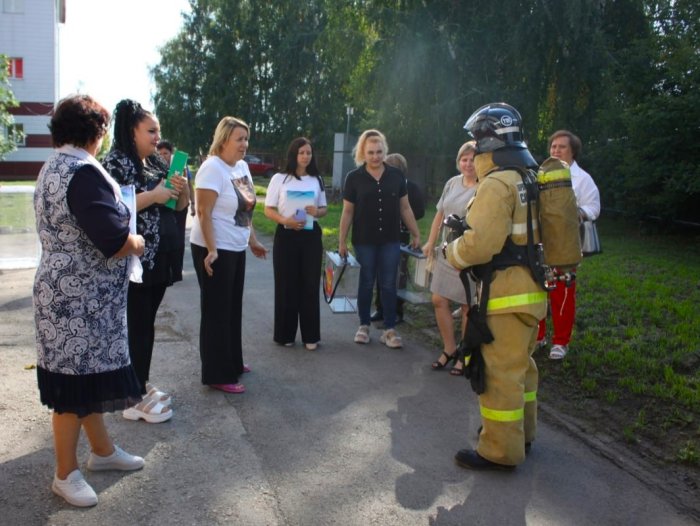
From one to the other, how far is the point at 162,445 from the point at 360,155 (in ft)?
11.0

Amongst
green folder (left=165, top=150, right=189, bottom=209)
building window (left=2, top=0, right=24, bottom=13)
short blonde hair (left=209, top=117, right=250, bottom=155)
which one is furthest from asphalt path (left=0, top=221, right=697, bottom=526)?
building window (left=2, top=0, right=24, bottom=13)

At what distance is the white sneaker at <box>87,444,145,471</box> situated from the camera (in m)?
3.90

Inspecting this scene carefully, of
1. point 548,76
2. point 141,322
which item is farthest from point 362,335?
point 548,76

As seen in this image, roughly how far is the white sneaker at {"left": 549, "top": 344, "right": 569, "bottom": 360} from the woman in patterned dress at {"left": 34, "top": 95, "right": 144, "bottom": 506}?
3.90 m

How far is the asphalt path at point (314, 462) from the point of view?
3.57m

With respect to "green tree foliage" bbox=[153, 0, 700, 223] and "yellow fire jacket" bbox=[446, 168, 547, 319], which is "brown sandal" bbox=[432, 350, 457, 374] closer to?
"yellow fire jacket" bbox=[446, 168, 547, 319]

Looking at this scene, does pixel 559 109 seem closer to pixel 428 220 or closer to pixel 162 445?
pixel 428 220

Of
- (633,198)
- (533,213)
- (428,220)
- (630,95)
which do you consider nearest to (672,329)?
(533,213)

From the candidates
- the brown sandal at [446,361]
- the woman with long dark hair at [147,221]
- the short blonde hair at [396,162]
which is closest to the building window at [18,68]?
the short blonde hair at [396,162]

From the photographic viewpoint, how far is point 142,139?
4.40m

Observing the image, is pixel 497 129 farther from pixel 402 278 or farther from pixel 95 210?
pixel 402 278

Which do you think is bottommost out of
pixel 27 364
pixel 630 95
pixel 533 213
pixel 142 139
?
pixel 27 364

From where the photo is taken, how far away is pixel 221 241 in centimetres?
525

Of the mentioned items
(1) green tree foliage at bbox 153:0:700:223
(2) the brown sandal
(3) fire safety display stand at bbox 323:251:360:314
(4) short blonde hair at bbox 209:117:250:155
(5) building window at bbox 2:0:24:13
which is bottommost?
(2) the brown sandal
